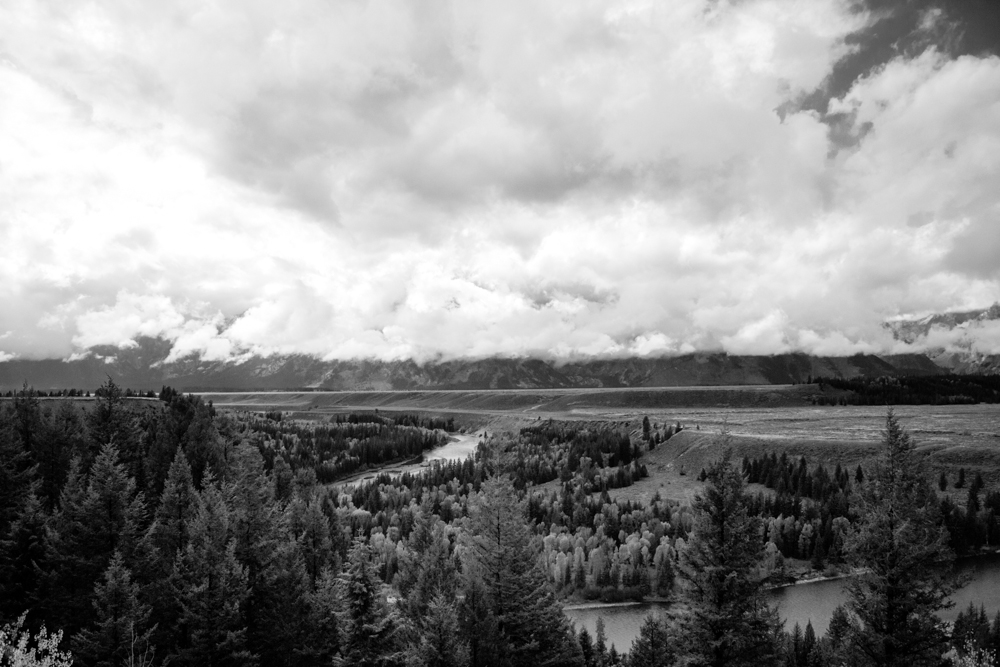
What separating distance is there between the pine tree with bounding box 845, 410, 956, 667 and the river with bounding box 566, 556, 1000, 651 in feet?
146

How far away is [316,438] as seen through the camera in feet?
638

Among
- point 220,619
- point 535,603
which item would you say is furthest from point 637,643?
point 220,619

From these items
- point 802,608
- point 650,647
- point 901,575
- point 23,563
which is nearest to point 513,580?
point 650,647

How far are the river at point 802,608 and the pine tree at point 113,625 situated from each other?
158 ft

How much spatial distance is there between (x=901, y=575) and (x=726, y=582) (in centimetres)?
735

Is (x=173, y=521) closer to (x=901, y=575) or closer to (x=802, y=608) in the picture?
(x=901, y=575)

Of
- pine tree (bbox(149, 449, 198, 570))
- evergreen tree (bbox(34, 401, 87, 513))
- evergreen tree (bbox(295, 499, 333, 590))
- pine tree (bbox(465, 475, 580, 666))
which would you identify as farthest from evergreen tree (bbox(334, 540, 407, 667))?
evergreen tree (bbox(34, 401, 87, 513))

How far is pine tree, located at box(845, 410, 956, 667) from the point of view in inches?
919

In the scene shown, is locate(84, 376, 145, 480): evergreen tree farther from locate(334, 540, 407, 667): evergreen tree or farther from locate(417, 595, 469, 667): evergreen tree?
locate(417, 595, 469, 667): evergreen tree

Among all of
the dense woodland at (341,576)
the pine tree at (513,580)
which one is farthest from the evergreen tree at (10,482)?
the pine tree at (513,580)

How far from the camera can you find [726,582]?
2361cm

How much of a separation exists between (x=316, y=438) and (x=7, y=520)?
156 m

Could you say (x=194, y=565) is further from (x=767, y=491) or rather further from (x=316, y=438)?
(x=316, y=438)

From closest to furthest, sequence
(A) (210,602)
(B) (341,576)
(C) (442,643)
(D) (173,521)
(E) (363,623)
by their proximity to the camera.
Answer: (C) (442,643) < (A) (210,602) < (E) (363,623) < (B) (341,576) < (D) (173,521)
